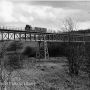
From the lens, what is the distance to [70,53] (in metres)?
22.9

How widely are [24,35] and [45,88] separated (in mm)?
39779

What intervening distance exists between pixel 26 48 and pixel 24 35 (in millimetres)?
20488

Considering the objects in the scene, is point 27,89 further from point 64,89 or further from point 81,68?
point 81,68

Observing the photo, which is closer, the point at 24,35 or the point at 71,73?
the point at 71,73

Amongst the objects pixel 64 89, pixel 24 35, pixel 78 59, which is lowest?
pixel 64 89

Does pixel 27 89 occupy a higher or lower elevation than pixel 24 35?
lower

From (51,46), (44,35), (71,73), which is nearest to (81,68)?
(71,73)

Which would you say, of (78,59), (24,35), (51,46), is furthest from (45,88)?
(51,46)

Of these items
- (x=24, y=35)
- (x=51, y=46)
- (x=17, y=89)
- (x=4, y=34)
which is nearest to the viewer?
(x=17, y=89)

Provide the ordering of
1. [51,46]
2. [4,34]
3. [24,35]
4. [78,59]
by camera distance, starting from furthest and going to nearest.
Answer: [51,46] < [24,35] < [4,34] < [78,59]

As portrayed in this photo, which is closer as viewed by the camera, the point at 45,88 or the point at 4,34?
the point at 45,88

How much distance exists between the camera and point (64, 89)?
16125 mm

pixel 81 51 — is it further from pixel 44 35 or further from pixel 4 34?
pixel 44 35

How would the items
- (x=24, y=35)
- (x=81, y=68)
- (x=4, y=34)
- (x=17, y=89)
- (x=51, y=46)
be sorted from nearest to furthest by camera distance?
(x=17, y=89) → (x=81, y=68) → (x=4, y=34) → (x=24, y=35) → (x=51, y=46)
